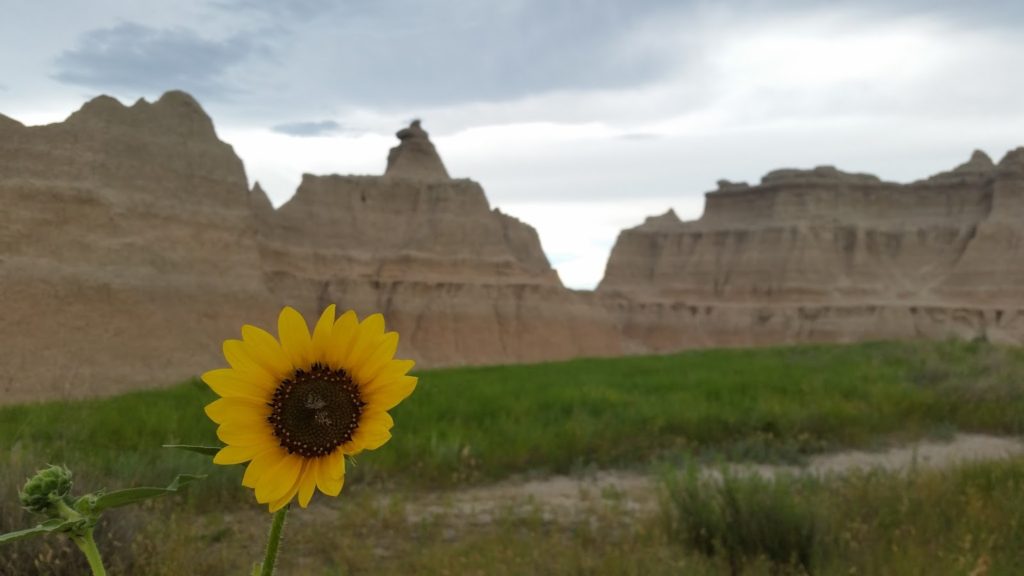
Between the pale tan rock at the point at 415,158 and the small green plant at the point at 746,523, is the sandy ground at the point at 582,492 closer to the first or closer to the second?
the small green plant at the point at 746,523

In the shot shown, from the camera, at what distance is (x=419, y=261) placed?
46.4 metres

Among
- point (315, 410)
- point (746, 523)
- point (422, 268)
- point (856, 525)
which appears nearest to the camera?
point (315, 410)

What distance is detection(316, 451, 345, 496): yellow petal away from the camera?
1559 millimetres

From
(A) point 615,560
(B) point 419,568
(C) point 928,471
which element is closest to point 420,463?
(B) point 419,568

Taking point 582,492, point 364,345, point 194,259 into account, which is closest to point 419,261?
point 194,259

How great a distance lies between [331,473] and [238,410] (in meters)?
0.24

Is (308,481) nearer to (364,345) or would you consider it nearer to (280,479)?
(280,479)

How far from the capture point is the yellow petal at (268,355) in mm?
1700

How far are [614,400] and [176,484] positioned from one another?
11.6 metres

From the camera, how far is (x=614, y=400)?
12680mm

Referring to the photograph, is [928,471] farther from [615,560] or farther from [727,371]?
[727,371]

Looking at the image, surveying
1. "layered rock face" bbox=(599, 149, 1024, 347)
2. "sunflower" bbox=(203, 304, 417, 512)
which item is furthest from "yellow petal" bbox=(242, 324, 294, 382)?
"layered rock face" bbox=(599, 149, 1024, 347)

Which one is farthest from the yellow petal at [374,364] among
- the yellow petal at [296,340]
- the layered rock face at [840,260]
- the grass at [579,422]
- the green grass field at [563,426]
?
the layered rock face at [840,260]

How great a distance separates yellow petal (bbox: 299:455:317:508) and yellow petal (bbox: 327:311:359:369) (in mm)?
204
